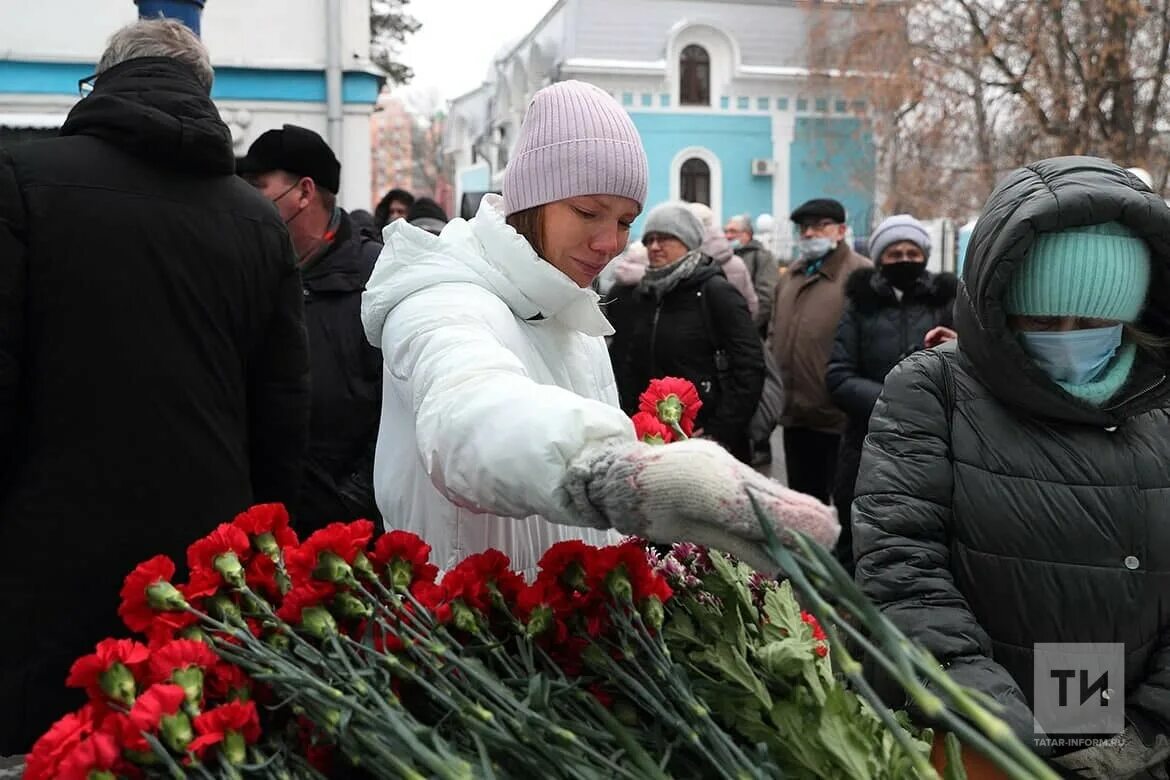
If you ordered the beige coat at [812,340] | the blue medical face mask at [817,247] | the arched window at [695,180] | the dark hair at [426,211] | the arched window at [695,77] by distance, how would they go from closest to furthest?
the beige coat at [812,340] < the blue medical face mask at [817,247] < the dark hair at [426,211] < the arched window at [695,77] < the arched window at [695,180]

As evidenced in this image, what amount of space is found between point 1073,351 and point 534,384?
43.7 inches

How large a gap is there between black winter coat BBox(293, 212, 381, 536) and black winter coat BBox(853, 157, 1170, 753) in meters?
1.55

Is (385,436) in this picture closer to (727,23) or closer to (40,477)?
(40,477)

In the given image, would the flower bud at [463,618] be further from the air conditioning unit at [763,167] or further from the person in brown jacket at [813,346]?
the air conditioning unit at [763,167]

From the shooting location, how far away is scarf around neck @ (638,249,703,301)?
4.90m

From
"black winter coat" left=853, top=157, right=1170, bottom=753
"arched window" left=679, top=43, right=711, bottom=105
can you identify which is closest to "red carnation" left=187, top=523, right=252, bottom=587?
"black winter coat" left=853, top=157, right=1170, bottom=753

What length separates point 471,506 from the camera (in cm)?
116

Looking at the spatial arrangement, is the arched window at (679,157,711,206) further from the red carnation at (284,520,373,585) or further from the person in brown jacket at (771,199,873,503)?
the red carnation at (284,520,373,585)

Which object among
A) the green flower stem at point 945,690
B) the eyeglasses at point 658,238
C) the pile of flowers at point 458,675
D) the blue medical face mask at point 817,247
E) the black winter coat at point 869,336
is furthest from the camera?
the blue medical face mask at point 817,247

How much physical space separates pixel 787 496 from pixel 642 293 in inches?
161

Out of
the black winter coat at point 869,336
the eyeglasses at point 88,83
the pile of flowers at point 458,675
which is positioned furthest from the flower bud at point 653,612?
the black winter coat at point 869,336

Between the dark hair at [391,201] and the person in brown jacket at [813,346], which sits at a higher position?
the dark hair at [391,201]

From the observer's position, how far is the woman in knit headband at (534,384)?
991 mm

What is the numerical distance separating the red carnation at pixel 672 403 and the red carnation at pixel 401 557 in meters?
0.40
